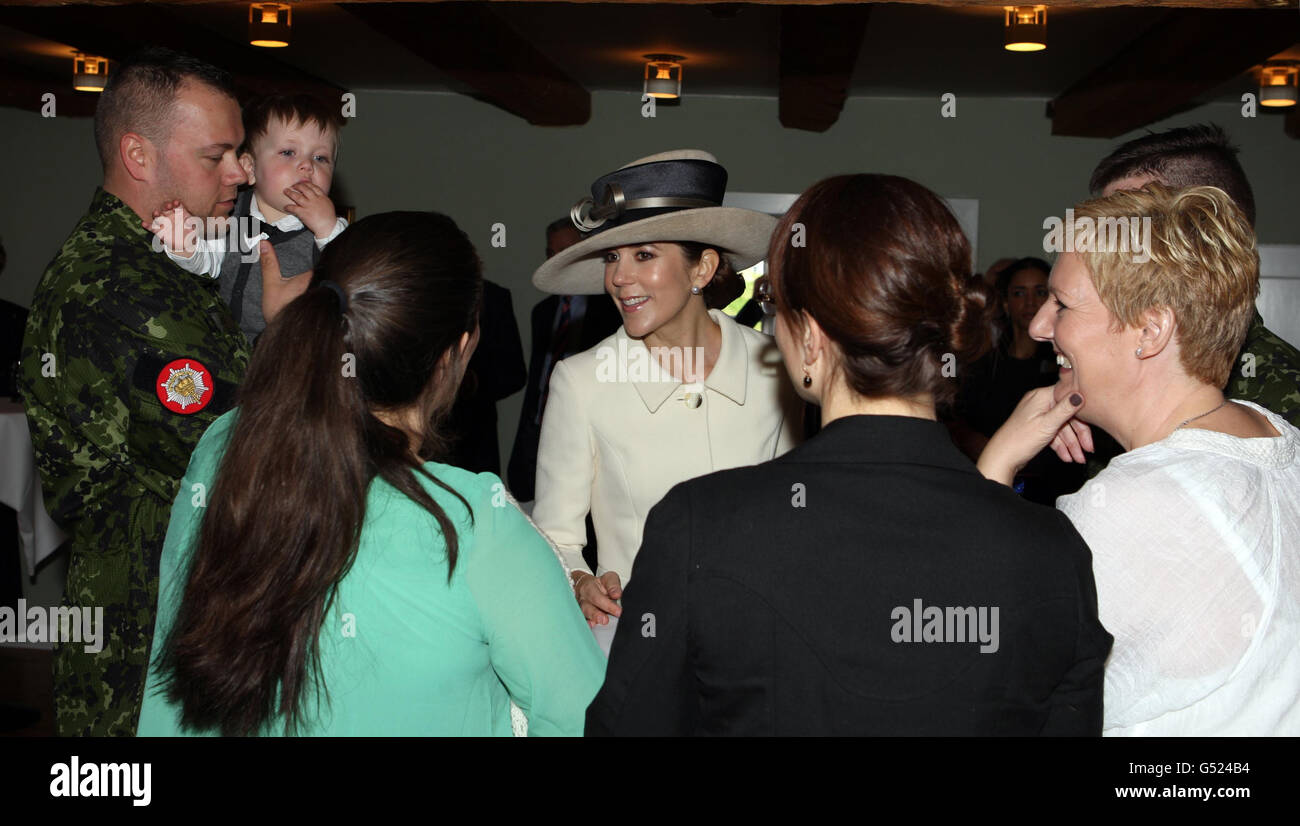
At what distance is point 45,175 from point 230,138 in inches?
217

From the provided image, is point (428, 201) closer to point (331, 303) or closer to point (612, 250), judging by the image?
point (612, 250)

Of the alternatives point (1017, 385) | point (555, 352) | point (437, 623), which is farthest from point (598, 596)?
point (555, 352)

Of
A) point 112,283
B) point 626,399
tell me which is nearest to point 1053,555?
point 626,399

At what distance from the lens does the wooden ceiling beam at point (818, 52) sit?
4.17m

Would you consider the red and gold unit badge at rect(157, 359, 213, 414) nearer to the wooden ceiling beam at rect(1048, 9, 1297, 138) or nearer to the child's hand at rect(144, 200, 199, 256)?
the child's hand at rect(144, 200, 199, 256)

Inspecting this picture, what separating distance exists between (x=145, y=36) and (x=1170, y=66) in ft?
14.8

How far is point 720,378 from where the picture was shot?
261 centimetres

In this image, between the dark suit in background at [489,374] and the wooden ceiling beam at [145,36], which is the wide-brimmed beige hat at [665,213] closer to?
the dark suit in background at [489,374]

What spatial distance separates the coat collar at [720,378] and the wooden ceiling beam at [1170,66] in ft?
8.72

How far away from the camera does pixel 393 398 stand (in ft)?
4.35

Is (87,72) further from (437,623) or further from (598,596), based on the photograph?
(437,623)

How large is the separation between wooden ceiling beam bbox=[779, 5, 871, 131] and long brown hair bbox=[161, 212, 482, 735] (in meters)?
3.21

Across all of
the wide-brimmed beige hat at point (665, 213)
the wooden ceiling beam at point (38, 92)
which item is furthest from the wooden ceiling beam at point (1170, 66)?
the wooden ceiling beam at point (38, 92)

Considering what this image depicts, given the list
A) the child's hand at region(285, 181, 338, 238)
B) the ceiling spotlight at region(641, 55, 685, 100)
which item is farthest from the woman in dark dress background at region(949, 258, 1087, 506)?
the ceiling spotlight at region(641, 55, 685, 100)
